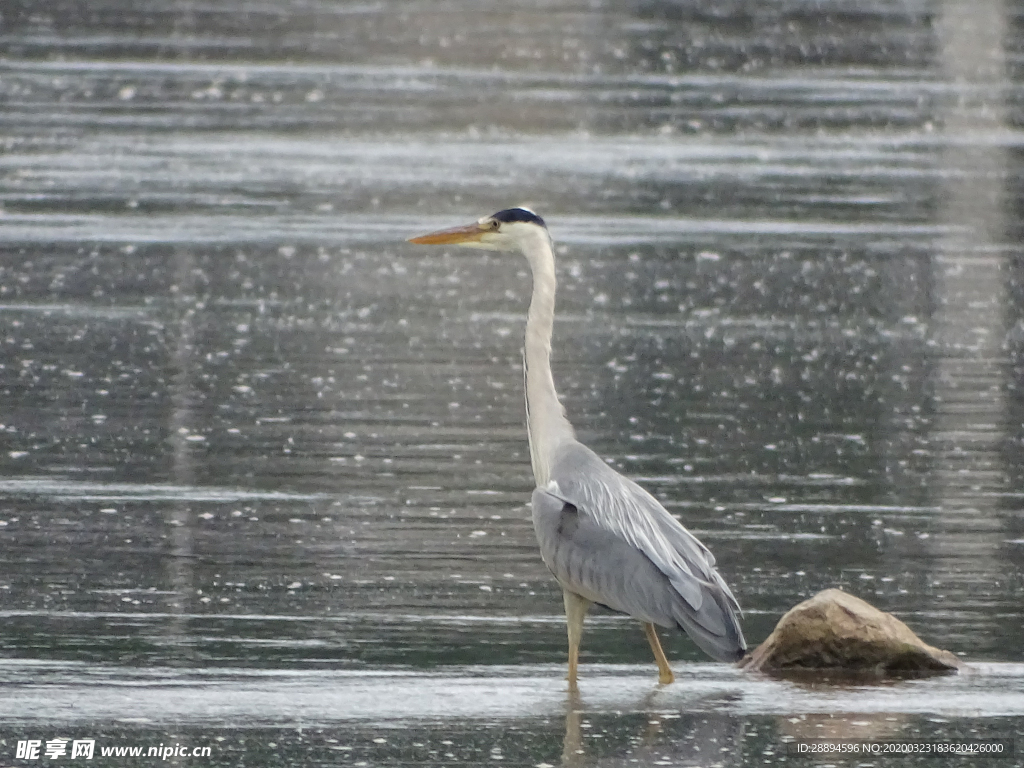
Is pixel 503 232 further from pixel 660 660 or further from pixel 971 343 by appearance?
pixel 971 343

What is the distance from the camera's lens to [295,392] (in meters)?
12.7

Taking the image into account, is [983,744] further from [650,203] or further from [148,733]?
[650,203]

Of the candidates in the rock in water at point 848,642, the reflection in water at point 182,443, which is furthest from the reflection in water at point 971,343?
the reflection in water at point 182,443

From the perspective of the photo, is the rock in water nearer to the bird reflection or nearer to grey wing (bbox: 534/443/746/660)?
grey wing (bbox: 534/443/746/660)

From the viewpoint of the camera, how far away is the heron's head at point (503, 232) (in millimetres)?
8977

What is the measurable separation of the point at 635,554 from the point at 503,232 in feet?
5.79

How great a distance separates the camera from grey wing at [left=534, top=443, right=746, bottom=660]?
25.3 ft

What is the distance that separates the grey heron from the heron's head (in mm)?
606

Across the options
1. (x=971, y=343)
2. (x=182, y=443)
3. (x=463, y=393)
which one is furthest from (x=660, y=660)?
(x=971, y=343)

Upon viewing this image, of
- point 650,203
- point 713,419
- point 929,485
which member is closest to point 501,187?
point 650,203

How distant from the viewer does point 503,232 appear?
9.07 m

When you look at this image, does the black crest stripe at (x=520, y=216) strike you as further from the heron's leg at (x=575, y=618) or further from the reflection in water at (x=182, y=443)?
the reflection in water at (x=182, y=443)

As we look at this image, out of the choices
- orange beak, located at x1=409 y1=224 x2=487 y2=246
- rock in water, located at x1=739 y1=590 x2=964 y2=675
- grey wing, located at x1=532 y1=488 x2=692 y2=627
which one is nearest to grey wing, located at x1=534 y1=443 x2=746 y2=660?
grey wing, located at x1=532 y1=488 x2=692 y2=627

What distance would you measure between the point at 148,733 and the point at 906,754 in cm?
245
